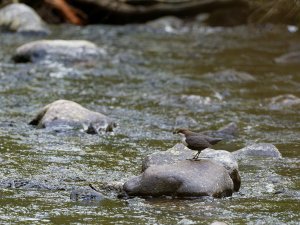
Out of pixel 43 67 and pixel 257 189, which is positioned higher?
pixel 257 189

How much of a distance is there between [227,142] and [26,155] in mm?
2156

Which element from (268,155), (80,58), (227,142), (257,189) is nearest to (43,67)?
(80,58)

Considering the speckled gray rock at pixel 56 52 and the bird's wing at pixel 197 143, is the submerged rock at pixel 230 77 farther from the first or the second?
the bird's wing at pixel 197 143

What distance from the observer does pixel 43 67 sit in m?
11.8

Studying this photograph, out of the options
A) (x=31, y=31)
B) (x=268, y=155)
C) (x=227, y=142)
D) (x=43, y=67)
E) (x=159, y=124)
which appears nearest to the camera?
(x=268, y=155)

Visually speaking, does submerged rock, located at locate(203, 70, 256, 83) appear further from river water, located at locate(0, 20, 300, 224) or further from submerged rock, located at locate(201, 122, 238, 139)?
submerged rock, located at locate(201, 122, 238, 139)

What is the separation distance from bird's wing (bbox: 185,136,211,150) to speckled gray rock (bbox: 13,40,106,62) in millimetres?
6788

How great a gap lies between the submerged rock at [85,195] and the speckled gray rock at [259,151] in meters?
1.88

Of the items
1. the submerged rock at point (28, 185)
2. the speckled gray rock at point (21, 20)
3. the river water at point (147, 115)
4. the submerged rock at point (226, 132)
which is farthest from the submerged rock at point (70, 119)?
the speckled gray rock at point (21, 20)

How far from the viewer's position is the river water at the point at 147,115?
5266 mm

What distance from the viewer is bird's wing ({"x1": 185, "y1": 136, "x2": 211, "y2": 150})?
5738 millimetres

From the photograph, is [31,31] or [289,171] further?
[31,31]

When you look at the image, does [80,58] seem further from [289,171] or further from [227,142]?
[289,171]

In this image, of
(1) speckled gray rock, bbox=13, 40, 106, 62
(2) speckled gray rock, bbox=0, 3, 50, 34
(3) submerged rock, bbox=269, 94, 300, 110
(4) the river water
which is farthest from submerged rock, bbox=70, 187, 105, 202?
(2) speckled gray rock, bbox=0, 3, 50, 34
